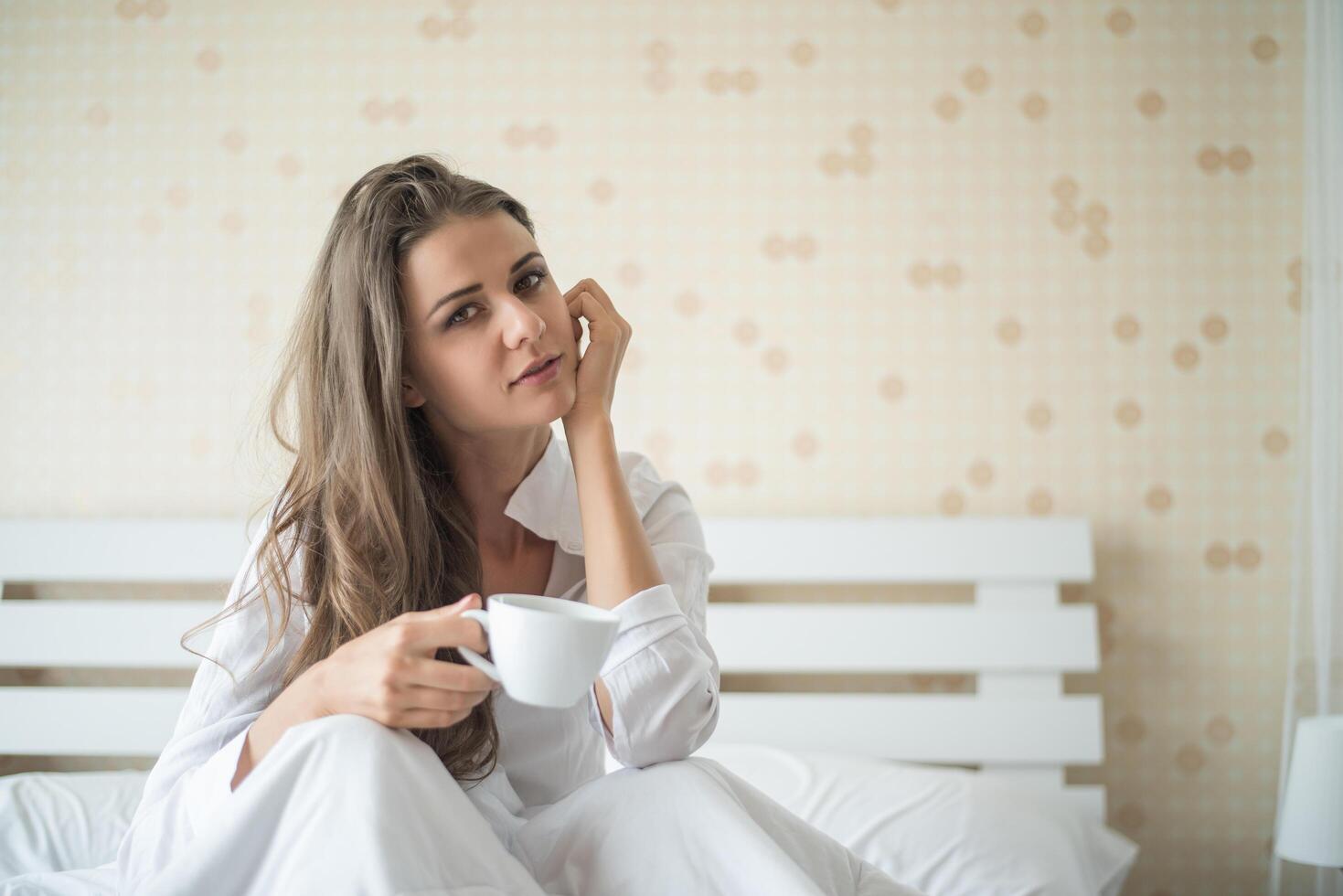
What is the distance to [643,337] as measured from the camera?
2.30 m

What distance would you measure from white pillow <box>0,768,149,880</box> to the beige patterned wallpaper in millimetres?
575

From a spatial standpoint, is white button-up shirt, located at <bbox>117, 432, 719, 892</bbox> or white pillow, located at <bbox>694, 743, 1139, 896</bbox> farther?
white pillow, located at <bbox>694, 743, 1139, 896</bbox>

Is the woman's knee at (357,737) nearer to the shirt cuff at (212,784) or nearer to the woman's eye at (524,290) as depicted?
the shirt cuff at (212,784)

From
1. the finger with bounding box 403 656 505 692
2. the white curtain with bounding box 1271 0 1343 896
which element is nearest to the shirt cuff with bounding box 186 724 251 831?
the finger with bounding box 403 656 505 692

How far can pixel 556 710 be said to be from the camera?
1.26 meters

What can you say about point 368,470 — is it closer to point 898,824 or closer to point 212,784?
point 212,784

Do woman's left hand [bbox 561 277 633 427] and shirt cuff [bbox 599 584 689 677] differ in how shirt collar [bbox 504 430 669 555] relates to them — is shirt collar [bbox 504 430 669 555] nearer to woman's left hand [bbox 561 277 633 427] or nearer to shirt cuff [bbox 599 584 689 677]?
woman's left hand [bbox 561 277 633 427]

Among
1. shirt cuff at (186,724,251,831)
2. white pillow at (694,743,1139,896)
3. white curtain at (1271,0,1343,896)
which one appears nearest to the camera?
shirt cuff at (186,724,251,831)

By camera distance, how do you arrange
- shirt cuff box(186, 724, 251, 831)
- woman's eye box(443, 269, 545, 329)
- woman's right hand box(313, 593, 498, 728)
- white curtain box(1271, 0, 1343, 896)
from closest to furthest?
woman's right hand box(313, 593, 498, 728), shirt cuff box(186, 724, 251, 831), woman's eye box(443, 269, 545, 329), white curtain box(1271, 0, 1343, 896)

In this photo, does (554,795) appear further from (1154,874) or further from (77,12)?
(77,12)

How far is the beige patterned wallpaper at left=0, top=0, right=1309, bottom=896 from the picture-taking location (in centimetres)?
218

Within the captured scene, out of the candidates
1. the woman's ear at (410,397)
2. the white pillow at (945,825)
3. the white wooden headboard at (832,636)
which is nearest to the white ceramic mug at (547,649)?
the woman's ear at (410,397)

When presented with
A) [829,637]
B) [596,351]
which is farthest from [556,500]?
[829,637]

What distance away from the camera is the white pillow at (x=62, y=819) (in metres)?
1.55
